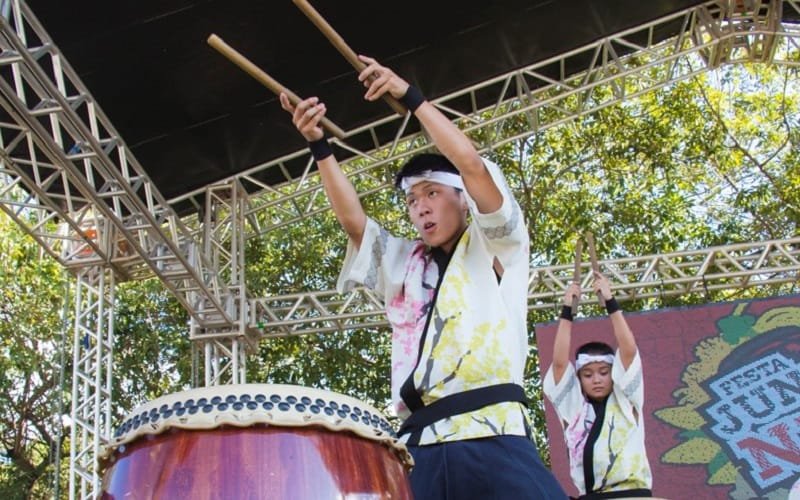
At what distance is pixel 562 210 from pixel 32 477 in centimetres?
610

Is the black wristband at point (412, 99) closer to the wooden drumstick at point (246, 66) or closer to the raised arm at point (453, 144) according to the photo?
the raised arm at point (453, 144)

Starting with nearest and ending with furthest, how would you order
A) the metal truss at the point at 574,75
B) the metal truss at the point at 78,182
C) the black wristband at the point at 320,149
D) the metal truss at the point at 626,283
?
the black wristband at the point at 320,149 → the metal truss at the point at 78,182 → the metal truss at the point at 574,75 → the metal truss at the point at 626,283

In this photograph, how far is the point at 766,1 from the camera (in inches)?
256

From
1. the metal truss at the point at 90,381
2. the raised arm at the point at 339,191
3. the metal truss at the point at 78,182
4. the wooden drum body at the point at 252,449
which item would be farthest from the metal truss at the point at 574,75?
the wooden drum body at the point at 252,449

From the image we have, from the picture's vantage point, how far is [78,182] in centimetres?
462

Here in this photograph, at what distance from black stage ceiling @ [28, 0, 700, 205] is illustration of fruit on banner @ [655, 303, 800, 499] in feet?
6.96

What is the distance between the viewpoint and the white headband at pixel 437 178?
5.92ft

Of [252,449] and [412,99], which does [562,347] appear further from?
[252,449]

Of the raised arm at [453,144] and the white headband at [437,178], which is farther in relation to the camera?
the white headband at [437,178]

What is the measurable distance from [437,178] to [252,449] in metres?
0.72

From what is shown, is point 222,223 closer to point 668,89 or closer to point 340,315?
point 340,315

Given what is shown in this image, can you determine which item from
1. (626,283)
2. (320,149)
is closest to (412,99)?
(320,149)

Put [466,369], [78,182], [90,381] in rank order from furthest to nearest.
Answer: [90,381] → [78,182] → [466,369]

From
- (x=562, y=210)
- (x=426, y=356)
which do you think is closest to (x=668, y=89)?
(x=562, y=210)
